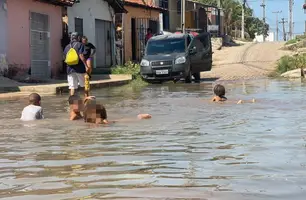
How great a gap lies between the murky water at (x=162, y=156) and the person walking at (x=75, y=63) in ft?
8.35

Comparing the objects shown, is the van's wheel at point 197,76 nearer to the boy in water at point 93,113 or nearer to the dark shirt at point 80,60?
the dark shirt at point 80,60

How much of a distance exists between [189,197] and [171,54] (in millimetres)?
17788

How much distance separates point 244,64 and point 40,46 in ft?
47.6

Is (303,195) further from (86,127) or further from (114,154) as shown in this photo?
(86,127)

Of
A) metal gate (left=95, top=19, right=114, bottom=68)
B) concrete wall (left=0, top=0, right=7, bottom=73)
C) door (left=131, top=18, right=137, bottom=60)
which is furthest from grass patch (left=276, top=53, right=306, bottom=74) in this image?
concrete wall (left=0, top=0, right=7, bottom=73)

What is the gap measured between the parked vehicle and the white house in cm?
421

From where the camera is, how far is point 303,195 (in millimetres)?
4344

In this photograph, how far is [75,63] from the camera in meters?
13.3

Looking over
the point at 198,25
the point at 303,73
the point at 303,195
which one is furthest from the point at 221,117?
the point at 198,25

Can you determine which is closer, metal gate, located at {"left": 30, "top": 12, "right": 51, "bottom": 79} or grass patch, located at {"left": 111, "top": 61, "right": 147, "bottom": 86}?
metal gate, located at {"left": 30, "top": 12, "right": 51, "bottom": 79}

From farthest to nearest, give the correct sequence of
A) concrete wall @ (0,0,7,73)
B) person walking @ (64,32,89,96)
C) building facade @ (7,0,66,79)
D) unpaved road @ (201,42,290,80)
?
unpaved road @ (201,42,290,80) < building facade @ (7,0,66,79) < concrete wall @ (0,0,7,73) < person walking @ (64,32,89,96)

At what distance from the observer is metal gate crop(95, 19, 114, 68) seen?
27.9 m

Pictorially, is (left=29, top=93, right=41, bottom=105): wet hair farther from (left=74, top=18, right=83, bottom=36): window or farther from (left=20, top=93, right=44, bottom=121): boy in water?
(left=74, top=18, right=83, bottom=36): window

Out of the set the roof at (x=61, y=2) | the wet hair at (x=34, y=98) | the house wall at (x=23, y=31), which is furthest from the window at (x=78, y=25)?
the wet hair at (x=34, y=98)
